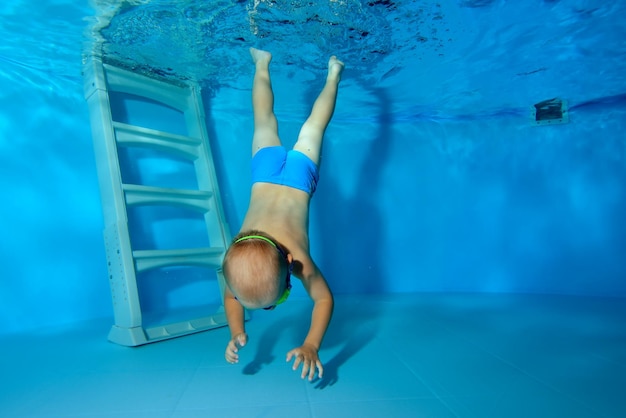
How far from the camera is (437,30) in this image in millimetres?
4227

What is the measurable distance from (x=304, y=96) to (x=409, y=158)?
2.08m

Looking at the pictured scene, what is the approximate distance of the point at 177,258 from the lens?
3664 mm

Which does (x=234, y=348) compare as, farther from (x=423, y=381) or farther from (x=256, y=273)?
(x=423, y=381)

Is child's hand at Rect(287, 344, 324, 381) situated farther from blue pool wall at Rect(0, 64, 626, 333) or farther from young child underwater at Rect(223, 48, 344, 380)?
blue pool wall at Rect(0, 64, 626, 333)

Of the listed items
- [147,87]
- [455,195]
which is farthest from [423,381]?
[147,87]

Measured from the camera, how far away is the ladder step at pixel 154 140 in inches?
146

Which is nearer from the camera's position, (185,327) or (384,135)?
(185,327)

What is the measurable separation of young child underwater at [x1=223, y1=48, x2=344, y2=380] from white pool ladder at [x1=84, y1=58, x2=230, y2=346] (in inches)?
44.1

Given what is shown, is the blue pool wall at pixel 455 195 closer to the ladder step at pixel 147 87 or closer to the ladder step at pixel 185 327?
the ladder step at pixel 147 87

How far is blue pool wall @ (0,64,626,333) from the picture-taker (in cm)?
547

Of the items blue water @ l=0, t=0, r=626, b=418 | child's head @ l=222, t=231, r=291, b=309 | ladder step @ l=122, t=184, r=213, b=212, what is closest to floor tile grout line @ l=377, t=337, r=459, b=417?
blue water @ l=0, t=0, r=626, b=418

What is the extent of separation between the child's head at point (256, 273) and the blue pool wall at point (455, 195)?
327 cm

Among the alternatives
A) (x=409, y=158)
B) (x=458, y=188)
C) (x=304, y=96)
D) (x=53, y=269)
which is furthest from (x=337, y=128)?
(x=53, y=269)

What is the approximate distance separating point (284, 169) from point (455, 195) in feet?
12.9
